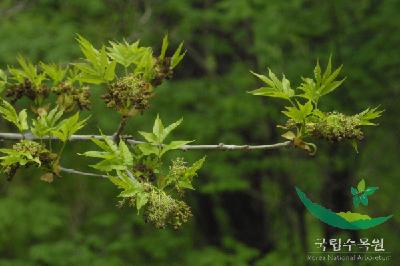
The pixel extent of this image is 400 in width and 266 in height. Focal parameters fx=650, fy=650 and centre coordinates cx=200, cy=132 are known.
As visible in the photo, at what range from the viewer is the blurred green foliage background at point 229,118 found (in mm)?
5992

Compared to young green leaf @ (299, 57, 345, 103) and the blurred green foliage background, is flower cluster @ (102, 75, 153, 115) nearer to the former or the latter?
young green leaf @ (299, 57, 345, 103)

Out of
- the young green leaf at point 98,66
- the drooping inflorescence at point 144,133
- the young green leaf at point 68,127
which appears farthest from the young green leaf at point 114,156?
the young green leaf at point 98,66

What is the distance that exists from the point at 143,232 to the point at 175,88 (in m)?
2.49

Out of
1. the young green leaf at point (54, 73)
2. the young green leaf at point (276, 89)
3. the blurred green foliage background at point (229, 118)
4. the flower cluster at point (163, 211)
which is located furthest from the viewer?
the blurred green foliage background at point (229, 118)

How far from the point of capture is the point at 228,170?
20.6ft

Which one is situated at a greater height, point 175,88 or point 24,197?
point 175,88

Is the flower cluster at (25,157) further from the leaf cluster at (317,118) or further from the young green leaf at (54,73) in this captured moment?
the leaf cluster at (317,118)

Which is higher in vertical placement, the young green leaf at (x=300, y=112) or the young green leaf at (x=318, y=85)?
the young green leaf at (x=318, y=85)

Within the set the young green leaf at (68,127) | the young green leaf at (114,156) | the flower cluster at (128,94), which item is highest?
the flower cluster at (128,94)

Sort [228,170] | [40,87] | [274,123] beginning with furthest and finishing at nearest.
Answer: [274,123] < [228,170] < [40,87]

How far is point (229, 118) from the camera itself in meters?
6.32

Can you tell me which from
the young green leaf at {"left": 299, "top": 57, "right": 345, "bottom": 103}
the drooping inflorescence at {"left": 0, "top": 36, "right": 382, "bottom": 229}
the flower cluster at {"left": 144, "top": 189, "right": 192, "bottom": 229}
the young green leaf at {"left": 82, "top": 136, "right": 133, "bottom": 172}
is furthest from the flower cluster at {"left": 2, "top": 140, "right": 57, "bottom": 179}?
the young green leaf at {"left": 299, "top": 57, "right": 345, "bottom": 103}

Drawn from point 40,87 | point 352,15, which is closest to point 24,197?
point 352,15

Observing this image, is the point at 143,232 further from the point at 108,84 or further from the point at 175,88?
the point at 108,84
